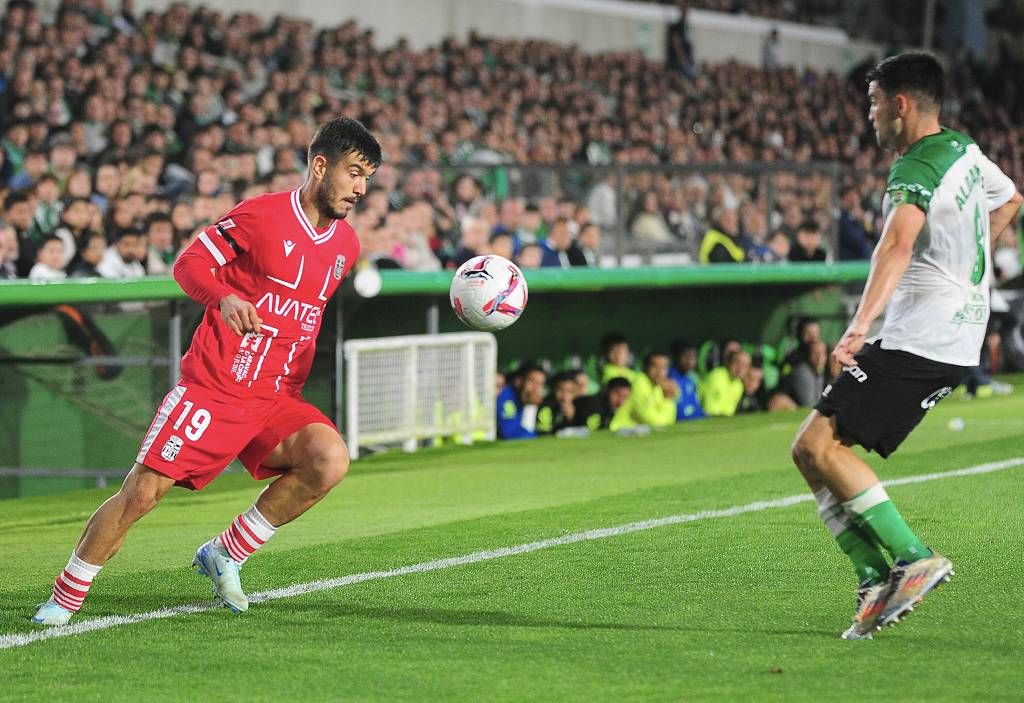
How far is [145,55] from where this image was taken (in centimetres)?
1778

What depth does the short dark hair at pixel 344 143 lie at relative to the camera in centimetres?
623

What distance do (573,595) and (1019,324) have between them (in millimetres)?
15527

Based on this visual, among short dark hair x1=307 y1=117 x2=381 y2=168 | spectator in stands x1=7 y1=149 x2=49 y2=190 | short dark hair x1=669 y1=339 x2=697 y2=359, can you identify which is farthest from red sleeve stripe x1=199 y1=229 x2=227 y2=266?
short dark hair x1=669 y1=339 x2=697 y2=359

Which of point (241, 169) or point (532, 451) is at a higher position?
point (241, 169)

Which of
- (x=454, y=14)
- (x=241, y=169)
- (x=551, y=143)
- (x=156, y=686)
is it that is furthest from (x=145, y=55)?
(x=156, y=686)

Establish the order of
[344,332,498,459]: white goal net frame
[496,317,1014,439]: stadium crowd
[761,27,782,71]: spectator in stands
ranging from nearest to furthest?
[344,332,498,459]: white goal net frame < [496,317,1014,439]: stadium crowd < [761,27,782,71]: spectator in stands

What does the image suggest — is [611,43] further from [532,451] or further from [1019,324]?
[532,451]

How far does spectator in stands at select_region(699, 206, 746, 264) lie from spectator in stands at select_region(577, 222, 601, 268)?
1.22 meters

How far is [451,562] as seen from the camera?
25.5ft

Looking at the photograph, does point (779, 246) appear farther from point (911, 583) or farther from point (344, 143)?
point (911, 583)

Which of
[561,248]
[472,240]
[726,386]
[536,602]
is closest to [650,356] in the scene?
[726,386]

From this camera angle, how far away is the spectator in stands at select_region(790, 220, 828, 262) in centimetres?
1691

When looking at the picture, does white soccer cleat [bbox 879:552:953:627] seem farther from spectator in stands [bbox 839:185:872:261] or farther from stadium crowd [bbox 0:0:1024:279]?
spectator in stands [bbox 839:185:872:261]

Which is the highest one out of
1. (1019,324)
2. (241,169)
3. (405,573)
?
(241,169)
